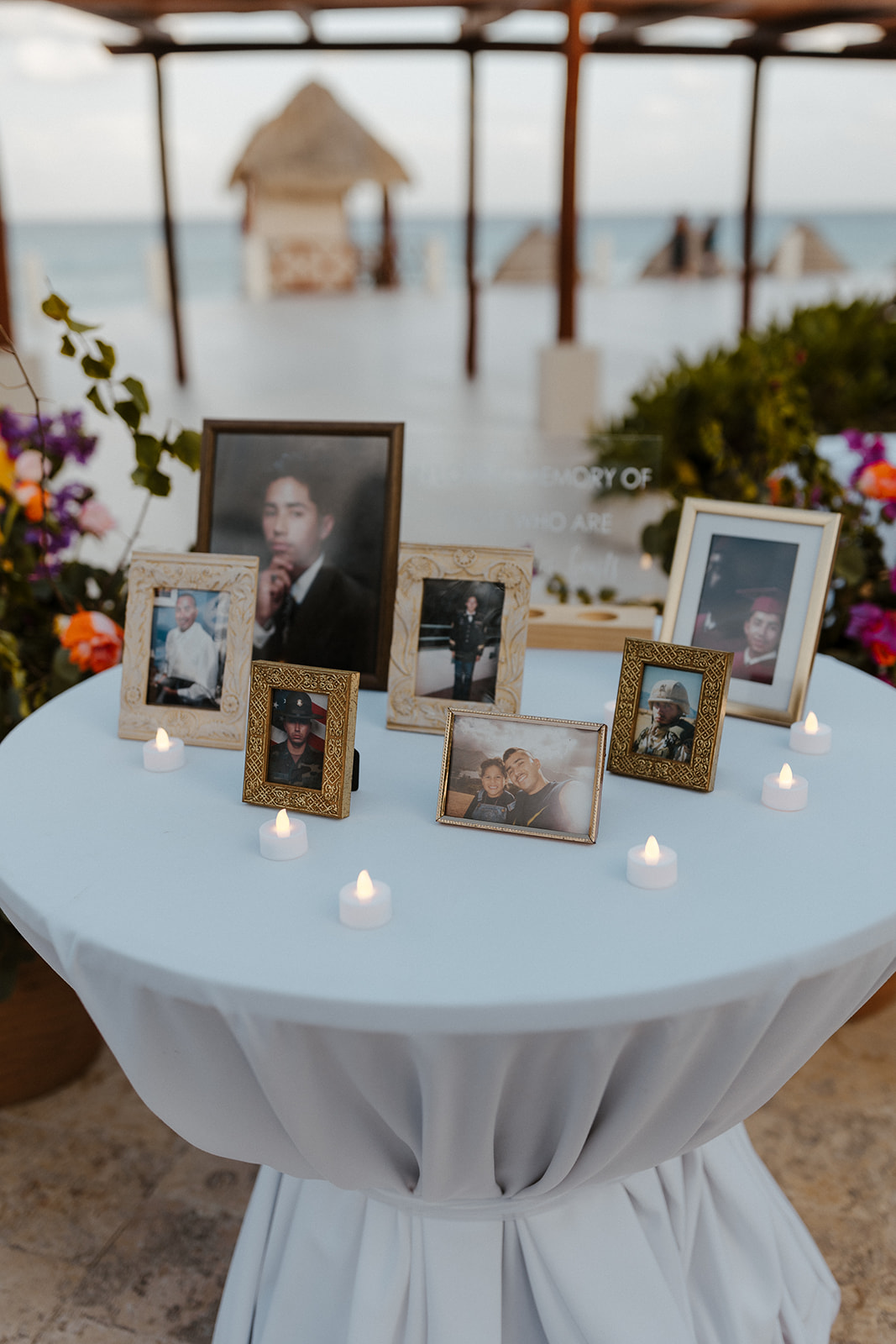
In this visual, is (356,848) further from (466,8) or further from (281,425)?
(466,8)

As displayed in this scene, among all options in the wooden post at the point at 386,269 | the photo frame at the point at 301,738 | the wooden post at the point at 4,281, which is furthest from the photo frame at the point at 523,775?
the wooden post at the point at 386,269

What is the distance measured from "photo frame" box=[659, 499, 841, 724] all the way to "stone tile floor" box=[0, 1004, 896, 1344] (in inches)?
35.9

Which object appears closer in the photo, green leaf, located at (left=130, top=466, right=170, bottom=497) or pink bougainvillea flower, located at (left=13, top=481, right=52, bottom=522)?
green leaf, located at (left=130, top=466, right=170, bottom=497)

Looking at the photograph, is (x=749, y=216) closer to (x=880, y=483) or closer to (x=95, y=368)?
(x=880, y=483)

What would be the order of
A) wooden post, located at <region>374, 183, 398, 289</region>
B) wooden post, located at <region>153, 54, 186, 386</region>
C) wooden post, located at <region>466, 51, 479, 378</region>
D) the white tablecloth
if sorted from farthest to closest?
wooden post, located at <region>374, 183, 398, 289</region> → wooden post, located at <region>466, 51, 479, 378</region> → wooden post, located at <region>153, 54, 186, 386</region> → the white tablecloth

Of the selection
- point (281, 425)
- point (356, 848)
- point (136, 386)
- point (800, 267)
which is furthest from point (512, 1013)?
point (800, 267)

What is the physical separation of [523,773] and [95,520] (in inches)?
44.0

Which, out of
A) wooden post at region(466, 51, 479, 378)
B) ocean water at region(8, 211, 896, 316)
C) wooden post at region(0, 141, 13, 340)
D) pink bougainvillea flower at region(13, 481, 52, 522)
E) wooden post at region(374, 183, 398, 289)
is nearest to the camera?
pink bougainvillea flower at region(13, 481, 52, 522)

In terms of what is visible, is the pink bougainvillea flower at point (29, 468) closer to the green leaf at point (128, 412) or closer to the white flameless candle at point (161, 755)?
the green leaf at point (128, 412)

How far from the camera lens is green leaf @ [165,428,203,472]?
58.1 inches

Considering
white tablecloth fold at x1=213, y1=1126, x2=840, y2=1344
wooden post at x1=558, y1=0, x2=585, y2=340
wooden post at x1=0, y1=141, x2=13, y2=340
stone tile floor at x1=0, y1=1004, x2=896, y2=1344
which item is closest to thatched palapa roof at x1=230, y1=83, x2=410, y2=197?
wooden post at x1=558, y1=0, x2=585, y2=340

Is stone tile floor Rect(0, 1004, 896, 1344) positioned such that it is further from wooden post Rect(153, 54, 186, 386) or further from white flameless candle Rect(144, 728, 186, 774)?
wooden post Rect(153, 54, 186, 386)

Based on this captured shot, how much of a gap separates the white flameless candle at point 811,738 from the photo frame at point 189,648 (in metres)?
0.66

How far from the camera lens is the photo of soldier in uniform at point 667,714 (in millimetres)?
1093
